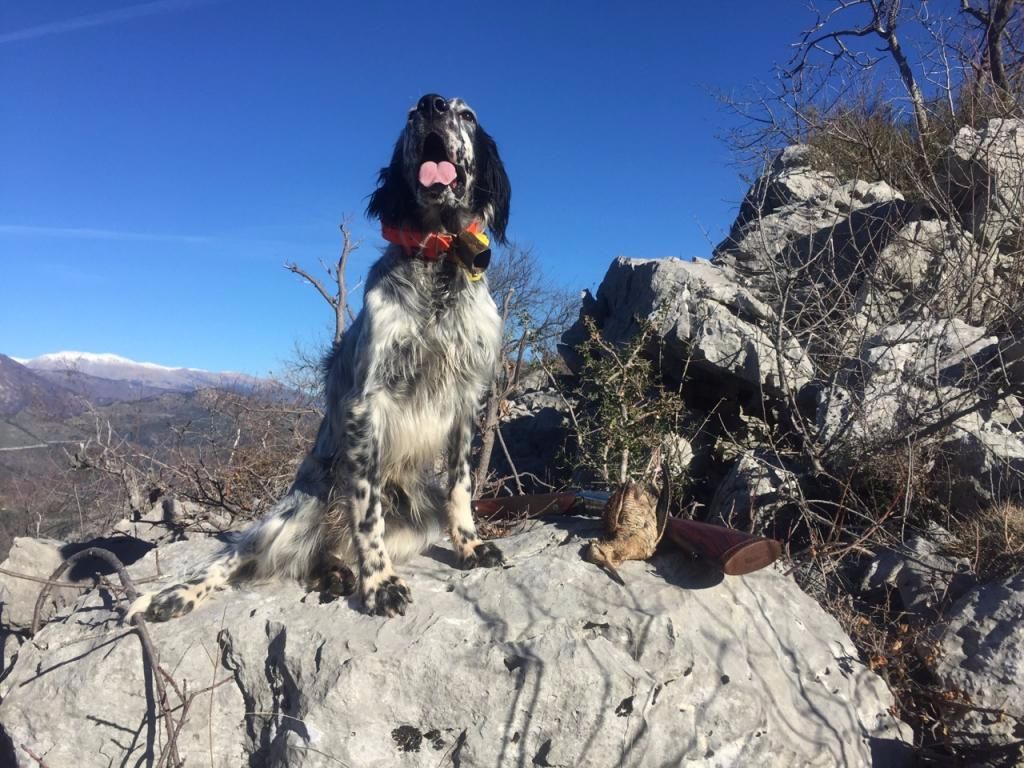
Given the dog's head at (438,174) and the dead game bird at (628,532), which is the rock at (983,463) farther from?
the dog's head at (438,174)

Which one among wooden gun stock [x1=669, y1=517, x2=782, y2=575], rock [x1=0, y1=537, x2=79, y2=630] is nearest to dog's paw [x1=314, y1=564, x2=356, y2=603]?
wooden gun stock [x1=669, y1=517, x2=782, y2=575]

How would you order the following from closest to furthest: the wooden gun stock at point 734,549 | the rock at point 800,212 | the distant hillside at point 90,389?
the wooden gun stock at point 734,549 → the rock at point 800,212 → the distant hillside at point 90,389

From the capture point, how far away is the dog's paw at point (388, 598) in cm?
271

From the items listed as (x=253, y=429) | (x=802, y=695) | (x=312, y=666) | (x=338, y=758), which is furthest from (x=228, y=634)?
(x=253, y=429)

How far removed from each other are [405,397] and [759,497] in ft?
9.77

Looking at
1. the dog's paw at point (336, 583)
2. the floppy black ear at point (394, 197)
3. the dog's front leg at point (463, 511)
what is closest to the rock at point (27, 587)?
the dog's paw at point (336, 583)

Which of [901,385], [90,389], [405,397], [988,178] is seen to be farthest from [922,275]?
[90,389]

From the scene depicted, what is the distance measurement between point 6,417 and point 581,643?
51.8 ft

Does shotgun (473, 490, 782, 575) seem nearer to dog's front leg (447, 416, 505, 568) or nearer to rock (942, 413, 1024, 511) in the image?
dog's front leg (447, 416, 505, 568)

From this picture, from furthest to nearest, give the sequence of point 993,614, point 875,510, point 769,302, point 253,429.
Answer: point 253,429 → point 769,302 → point 875,510 → point 993,614

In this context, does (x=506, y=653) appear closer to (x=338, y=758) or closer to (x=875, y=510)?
(x=338, y=758)

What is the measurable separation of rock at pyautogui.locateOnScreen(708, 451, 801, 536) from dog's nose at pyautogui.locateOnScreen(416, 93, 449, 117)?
126 inches

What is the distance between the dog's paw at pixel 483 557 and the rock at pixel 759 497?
2.19 metres

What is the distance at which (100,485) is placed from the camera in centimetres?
788
